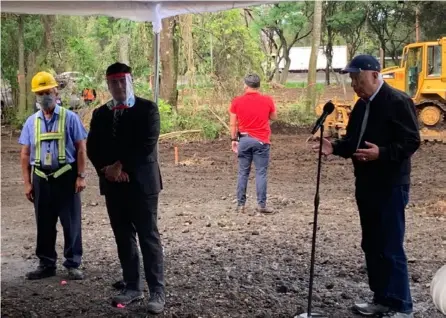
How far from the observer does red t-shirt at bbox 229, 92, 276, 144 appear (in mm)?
8211

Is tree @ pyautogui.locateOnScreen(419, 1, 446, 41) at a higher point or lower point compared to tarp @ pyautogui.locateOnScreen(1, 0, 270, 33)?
higher

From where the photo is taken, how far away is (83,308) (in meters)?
4.66

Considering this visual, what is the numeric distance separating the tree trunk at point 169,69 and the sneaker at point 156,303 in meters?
12.9

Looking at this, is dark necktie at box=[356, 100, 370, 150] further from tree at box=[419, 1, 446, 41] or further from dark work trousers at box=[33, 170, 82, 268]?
tree at box=[419, 1, 446, 41]

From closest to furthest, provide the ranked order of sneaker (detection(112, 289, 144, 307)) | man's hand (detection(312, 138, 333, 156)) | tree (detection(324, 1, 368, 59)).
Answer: man's hand (detection(312, 138, 333, 156))
sneaker (detection(112, 289, 144, 307))
tree (detection(324, 1, 368, 59))

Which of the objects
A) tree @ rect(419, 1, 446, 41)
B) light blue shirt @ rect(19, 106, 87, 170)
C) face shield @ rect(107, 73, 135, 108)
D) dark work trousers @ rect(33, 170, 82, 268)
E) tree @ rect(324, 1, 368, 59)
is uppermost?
tree @ rect(324, 1, 368, 59)

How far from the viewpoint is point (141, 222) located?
4.54 meters

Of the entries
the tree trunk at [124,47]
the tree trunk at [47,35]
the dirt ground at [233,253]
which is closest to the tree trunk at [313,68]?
the tree trunk at [124,47]

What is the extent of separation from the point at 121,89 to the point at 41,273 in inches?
75.9

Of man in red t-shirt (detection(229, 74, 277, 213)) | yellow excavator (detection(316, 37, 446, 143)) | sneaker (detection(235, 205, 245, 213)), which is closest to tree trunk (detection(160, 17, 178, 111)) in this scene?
yellow excavator (detection(316, 37, 446, 143))

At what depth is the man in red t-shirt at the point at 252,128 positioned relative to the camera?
8219 millimetres

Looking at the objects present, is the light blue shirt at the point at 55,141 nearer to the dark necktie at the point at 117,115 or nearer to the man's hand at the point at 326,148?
the dark necktie at the point at 117,115

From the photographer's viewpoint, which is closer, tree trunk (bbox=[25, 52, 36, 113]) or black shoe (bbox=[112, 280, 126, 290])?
black shoe (bbox=[112, 280, 126, 290])

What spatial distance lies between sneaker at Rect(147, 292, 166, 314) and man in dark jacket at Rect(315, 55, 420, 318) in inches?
59.4
